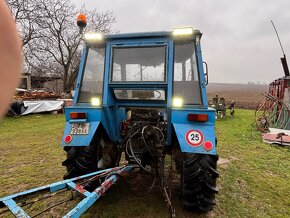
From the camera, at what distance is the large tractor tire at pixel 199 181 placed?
2701mm

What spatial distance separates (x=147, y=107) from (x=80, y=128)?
1.03 m

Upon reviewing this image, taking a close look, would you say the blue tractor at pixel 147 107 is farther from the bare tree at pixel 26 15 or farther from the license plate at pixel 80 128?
the bare tree at pixel 26 15

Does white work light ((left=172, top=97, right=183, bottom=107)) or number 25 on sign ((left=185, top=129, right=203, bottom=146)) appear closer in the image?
number 25 on sign ((left=185, top=129, right=203, bottom=146))

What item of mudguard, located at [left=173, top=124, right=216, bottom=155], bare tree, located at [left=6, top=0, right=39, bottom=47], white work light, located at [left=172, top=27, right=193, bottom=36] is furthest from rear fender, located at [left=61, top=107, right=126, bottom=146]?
bare tree, located at [left=6, top=0, right=39, bottom=47]

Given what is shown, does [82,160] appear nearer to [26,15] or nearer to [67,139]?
[67,139]

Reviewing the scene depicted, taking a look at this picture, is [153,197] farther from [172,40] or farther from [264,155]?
[264,155]

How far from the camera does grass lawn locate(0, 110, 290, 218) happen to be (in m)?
2.98

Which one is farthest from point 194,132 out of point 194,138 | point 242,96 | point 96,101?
point 242,96

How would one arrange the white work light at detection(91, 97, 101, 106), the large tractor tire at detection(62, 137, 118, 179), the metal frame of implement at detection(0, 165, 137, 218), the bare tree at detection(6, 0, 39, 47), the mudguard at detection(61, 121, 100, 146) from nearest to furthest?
the metal frame of implement at detection(0, 165, 137, 218), the mudguard at detection(61, 121, 100, 146), the large tractor tire at detection(62, 137, 118, 179), the white work light at detection(91, 97, 101, 106), the bare tree at detection(6, 0, 39, 47)

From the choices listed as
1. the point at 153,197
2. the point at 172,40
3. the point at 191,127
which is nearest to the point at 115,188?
the point at 153,197

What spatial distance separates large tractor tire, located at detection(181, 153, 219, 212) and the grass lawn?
0.73ft

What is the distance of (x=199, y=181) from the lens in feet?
8.86

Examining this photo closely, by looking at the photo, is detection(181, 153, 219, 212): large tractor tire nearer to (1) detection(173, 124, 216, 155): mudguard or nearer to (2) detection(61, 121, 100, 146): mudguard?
(1) detection(173, 124, 216, 155): mudguard

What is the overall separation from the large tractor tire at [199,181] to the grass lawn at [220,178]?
0.73ft
